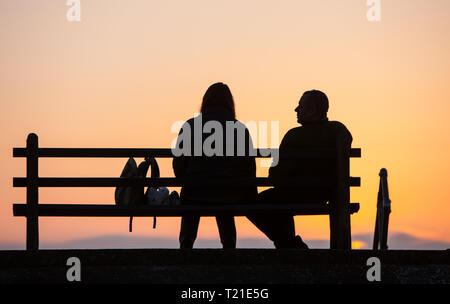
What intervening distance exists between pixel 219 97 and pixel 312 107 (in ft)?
3.29

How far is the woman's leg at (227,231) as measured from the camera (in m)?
11.5

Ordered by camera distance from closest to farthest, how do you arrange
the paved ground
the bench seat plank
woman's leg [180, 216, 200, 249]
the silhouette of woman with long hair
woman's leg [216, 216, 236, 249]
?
the paved ground → the bench seat plank → the silhouette of woman with long hair → woman's leg [216, 216, 236, 249] → woman's leg [180, 216, 200, 249]

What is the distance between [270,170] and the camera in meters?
11.7

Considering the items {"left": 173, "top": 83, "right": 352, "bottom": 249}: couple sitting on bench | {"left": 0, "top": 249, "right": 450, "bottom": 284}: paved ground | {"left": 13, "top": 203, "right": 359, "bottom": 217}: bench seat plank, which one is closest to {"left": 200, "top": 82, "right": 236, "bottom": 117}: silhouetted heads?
{"left": 173, "top": 83, "right": 352, "bottom": 249}: couple sitting on bench

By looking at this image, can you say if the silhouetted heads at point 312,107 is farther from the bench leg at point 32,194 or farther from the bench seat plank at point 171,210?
the bench leg at point 32,194

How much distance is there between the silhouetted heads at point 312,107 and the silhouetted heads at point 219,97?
75cm

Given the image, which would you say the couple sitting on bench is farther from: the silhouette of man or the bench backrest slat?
the bench backrest slat

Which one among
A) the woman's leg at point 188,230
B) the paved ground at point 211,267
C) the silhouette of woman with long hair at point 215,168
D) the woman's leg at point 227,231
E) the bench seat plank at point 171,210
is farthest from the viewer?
the woman's leg at point 188,230

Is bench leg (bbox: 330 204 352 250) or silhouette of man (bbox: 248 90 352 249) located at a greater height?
silhouette of man (bbox: 248 90 352 249)

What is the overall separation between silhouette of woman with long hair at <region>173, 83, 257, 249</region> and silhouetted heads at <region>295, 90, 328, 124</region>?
650mm

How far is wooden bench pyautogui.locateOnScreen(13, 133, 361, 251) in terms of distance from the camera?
11.4 m

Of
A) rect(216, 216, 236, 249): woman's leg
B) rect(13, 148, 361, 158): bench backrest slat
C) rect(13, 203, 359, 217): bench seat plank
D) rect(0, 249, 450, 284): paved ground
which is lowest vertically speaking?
rect(0, 249, 450, 284): paved ground

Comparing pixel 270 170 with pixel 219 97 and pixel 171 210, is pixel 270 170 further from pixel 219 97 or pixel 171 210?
pixel 171 210

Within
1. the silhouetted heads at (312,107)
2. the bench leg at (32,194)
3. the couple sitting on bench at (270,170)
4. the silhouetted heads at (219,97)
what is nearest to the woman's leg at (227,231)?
the couple sitting on bench at (270,170)
